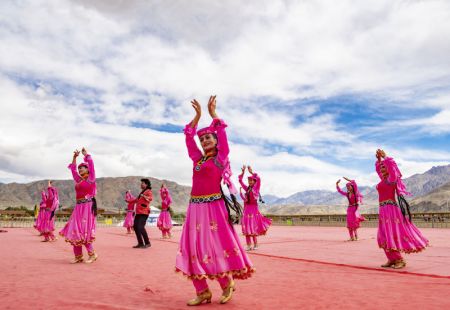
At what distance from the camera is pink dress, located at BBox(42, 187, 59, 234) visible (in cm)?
1351

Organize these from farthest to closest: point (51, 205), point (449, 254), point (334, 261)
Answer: point (51, 205)
point (449, 254)
point (334, 261)

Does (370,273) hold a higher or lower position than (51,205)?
lower

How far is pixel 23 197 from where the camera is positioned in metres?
151

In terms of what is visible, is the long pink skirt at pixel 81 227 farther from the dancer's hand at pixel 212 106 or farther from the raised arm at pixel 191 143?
the dancer's hand at pixel 212 106

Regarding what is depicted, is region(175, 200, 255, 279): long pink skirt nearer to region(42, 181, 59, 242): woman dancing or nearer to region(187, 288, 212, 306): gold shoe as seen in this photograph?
region(187, 288, 212, 306): gold shoe

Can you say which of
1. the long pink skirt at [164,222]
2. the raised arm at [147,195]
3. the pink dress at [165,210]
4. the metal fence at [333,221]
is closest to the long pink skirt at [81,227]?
the raised arm at [147,195]

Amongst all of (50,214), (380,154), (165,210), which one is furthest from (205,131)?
(165,210)

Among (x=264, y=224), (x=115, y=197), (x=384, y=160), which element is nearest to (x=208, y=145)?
(x=384, y=160)

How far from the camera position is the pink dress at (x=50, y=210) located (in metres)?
13.5

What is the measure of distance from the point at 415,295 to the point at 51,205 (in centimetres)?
1281

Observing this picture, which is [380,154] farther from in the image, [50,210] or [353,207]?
[50,210]

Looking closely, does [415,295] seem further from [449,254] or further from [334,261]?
[449,254]

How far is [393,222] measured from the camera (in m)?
7.22

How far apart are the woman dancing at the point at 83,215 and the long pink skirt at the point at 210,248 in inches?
158
